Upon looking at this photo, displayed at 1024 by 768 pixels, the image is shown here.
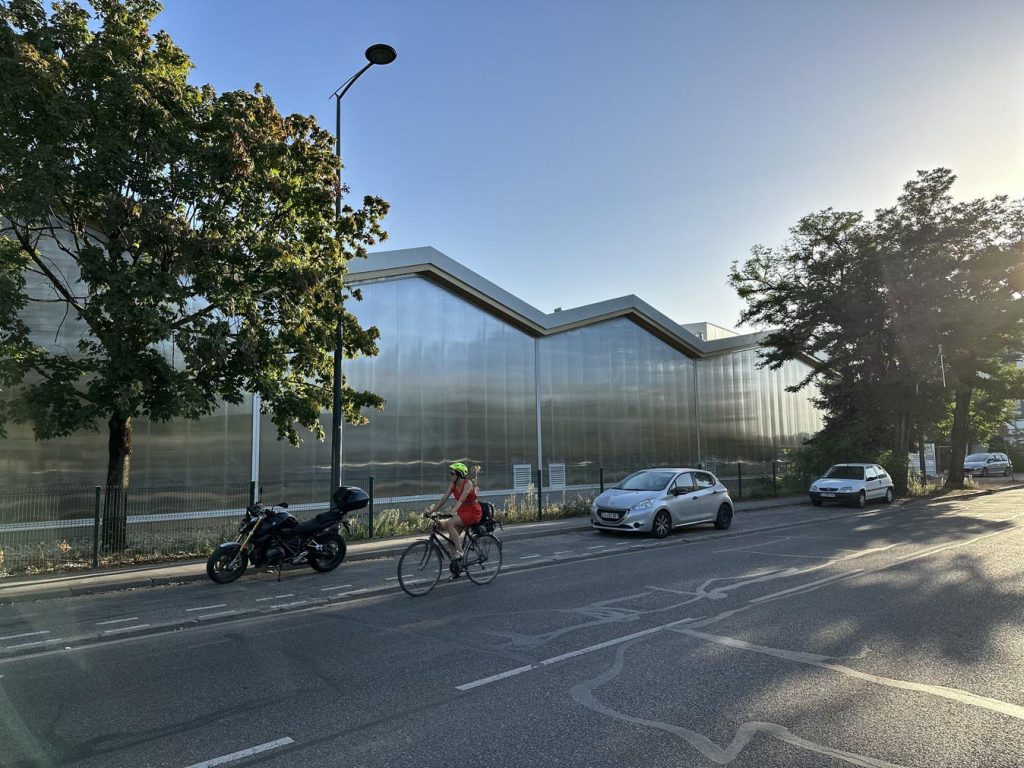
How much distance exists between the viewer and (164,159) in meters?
11.4

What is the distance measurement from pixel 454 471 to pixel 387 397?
12.0 m

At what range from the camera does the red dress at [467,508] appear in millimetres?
→ 9617

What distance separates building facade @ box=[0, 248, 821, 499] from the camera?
16.9 m

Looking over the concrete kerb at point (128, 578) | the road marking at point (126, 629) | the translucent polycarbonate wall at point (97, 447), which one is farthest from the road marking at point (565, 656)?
the translucent polycarbonate wall at point (97, 447)

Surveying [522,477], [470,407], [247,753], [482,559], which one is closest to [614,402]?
[522,477]

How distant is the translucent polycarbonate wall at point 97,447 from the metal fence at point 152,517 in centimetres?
88

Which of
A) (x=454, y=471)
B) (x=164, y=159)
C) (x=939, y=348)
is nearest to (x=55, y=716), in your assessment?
(x=454, y=471)

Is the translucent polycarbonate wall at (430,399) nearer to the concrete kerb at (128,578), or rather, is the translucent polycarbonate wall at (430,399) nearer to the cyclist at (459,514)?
the concrete kerb at (128,578)

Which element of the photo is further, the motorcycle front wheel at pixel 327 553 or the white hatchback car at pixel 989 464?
the white hatchback car at pixel 989 464

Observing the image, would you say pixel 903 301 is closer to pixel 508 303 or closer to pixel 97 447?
pixel 508 303

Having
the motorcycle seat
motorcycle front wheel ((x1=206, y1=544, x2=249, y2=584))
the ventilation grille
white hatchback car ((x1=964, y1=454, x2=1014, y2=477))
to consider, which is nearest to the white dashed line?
motorcycle front wheel ((x1=206, y1=544, x2=249, y2=584))

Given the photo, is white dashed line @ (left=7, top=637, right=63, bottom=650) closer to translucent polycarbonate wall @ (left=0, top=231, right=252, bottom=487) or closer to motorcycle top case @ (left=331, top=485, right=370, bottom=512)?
motorcycle top case @ (left=331, top=485, right=370, bottom=512)

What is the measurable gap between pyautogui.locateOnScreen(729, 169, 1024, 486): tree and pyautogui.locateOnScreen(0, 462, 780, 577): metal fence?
1600 centimetres

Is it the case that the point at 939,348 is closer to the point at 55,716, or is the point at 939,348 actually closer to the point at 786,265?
the point at 786,265
